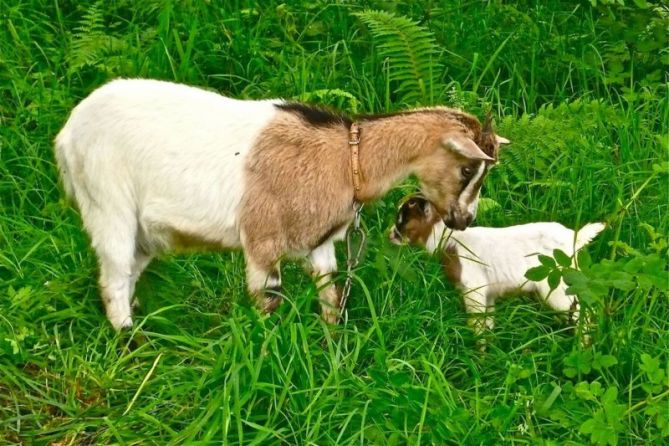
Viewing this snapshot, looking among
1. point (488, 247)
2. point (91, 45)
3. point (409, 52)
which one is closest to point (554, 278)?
point (488, 247)

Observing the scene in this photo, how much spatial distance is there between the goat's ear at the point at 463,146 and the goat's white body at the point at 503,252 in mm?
724

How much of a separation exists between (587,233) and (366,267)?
1.04 m

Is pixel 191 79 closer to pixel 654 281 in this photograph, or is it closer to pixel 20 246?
pixel 20 246

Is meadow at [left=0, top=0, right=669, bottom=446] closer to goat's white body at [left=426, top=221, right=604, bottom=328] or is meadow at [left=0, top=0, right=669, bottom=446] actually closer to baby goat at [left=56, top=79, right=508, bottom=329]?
goat's white body at [left=426, top=221, right=604, bottom=328]

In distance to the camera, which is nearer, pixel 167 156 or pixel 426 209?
pixel 167 156

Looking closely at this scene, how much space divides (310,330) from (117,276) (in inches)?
39.0

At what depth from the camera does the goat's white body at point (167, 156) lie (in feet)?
17.3

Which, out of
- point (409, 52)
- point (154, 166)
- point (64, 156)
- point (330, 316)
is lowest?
point (330, 316)

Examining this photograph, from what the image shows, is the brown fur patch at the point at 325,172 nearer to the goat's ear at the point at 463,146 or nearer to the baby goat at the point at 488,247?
the goat's ear at the point at 463,146

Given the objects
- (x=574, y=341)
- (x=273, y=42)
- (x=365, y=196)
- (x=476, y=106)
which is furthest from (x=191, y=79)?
(x=574, y=341)

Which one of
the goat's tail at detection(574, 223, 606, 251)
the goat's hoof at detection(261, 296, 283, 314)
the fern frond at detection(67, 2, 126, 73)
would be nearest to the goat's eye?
the goat's tail at detection(574, 223, 606, 251)

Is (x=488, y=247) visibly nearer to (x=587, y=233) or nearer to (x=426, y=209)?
(x=426, y=209)

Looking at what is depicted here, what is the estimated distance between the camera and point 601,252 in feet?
19.0

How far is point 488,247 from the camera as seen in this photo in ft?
19.2
